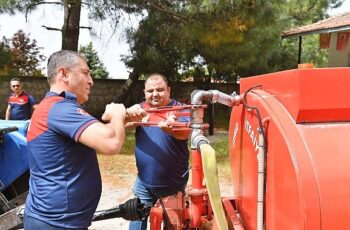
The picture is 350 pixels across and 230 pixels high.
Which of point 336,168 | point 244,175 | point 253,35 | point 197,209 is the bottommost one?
point 197,209

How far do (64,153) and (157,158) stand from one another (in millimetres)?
1084

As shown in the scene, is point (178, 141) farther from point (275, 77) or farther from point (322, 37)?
point (322, 37)

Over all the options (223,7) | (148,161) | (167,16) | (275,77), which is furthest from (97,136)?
(167,16)

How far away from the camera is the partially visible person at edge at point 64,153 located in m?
1.99

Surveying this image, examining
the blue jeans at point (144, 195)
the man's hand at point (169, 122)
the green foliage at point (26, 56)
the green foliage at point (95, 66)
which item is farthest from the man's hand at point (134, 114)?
the green foliage at point (95, 66)

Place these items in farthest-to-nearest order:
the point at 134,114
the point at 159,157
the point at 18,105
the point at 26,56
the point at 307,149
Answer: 1. the point at 26,56
2. the point at 18,105
3. the point at 159,157
4. the point at 134,114
5. the point at 307,149

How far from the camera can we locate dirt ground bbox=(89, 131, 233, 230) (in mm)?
4914

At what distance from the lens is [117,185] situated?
6.78 metres

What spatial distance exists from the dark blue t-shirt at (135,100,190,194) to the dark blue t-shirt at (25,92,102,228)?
98cm

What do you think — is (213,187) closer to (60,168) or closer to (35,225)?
(60,168)

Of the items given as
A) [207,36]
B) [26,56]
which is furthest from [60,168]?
[26,56]

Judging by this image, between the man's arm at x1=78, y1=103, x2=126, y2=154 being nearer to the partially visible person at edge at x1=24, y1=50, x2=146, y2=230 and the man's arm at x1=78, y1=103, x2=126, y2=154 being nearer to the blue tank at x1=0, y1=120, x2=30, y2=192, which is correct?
the partially visible person at edge at x1=24, y1=50, x2=146, y2=230

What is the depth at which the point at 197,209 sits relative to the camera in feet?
8.03

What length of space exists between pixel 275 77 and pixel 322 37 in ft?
39.8
